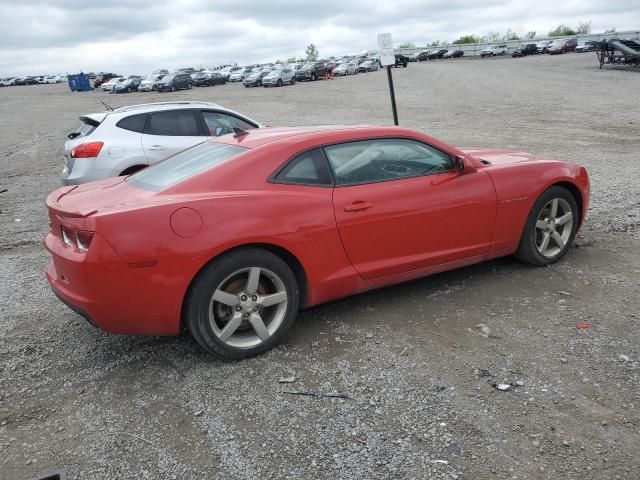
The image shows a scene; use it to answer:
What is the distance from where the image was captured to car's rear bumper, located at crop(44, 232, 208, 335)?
3.34 metres

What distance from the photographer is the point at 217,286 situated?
11.6ft

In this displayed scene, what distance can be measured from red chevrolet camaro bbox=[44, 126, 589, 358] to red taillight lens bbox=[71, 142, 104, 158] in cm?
345

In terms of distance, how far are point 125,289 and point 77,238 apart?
49 cm

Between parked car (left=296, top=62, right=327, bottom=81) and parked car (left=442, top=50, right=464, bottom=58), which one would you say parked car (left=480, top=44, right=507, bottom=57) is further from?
parked car (left=296, top=62, right=327, bottom=81)

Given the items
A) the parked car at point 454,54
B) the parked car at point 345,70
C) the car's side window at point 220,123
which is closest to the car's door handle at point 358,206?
the car's side window at point 220,123

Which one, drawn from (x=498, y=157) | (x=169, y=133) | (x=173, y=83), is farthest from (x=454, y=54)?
(x=498, y=157)

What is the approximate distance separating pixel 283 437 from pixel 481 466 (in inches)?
40.2

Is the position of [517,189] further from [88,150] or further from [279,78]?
[279,78]

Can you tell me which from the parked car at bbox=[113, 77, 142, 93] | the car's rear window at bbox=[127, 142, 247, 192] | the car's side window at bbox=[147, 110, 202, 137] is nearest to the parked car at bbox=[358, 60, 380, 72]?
the parked car at bbox=[113, 77, 142, 93]

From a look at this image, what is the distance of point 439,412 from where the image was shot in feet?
10.3

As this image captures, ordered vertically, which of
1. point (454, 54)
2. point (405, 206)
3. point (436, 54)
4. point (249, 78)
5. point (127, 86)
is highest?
point (436, 54)

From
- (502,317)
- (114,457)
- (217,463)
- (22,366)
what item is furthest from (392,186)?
(22,366)

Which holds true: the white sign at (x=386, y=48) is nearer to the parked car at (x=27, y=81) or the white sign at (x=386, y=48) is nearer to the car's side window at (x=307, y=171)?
the car's side window at (x=307, y=171)

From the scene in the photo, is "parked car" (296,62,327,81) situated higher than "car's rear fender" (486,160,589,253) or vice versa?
"parked car" (296,62,327,81)
